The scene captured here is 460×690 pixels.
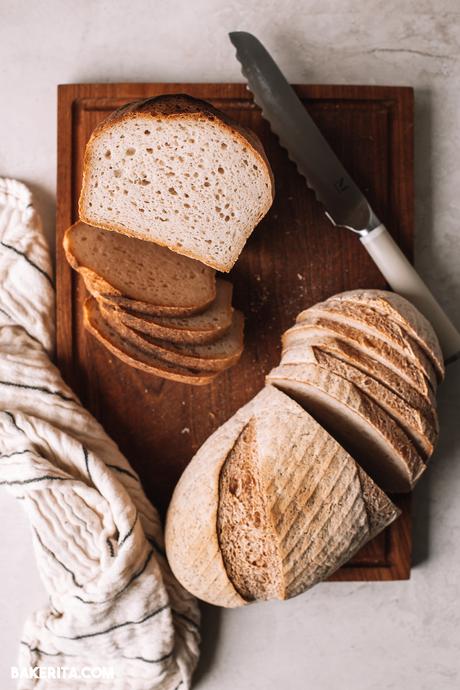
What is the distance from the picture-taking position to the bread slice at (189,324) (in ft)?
5.49

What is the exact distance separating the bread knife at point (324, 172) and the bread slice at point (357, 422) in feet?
1.13

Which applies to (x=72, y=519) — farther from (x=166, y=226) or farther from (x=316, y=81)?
(x=316, y=81)

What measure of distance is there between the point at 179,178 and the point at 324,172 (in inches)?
15.1

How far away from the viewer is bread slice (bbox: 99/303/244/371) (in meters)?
1.70

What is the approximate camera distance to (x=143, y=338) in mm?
1692

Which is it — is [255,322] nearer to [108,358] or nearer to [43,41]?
[108,358]

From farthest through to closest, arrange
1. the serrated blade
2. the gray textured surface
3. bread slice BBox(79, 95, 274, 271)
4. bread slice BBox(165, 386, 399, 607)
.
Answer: the gray textured surface
the serrated blade
bread slice BBox(79, 95, 274, 271)
bread slice BBox(165, 386, 399, 607)

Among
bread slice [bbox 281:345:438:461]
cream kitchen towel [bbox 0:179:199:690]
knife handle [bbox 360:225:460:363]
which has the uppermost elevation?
knife handle [bbox 360:225:460:363]

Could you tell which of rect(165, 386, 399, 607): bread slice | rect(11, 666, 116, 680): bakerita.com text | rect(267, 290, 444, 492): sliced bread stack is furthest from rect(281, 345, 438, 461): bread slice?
rect(11, 666, 116, 680): bakerita.com text

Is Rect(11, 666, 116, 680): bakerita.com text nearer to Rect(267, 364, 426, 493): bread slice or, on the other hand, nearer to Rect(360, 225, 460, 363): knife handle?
Rect(267, 364, 426, 493): bread slice

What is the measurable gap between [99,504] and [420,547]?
892 millimetres

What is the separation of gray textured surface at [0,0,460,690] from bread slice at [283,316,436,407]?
37 centimetres

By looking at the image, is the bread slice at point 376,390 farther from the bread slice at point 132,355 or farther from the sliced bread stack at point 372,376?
the bread slice at point 132,355

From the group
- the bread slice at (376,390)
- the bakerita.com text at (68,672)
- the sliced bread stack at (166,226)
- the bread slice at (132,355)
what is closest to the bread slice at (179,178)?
the sliced bread stack at (166,226)
